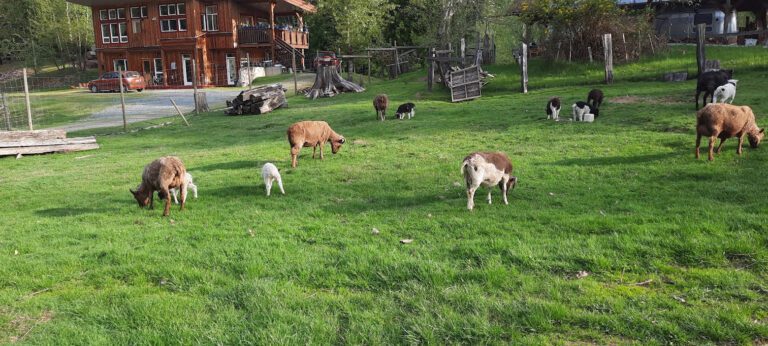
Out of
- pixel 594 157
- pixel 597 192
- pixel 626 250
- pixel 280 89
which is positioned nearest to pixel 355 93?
pixel 280 89

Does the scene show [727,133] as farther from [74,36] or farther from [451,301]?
[74,36]

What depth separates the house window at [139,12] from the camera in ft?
162

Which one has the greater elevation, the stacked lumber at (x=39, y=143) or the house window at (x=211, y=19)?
the house window at (x=211, y=19)

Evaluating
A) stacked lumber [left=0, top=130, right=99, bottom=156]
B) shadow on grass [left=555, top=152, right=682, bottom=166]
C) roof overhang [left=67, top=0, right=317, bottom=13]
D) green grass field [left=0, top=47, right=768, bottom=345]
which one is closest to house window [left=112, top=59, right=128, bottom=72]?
roof overhang [left=67, top=0, right=317, bottom=13]

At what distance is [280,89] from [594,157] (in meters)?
19.1

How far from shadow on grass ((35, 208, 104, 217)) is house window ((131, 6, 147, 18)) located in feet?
146

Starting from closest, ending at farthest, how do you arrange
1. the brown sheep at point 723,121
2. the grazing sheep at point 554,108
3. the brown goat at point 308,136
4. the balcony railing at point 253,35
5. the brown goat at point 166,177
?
the brown goat at point 166,177, the brown sheep at point 723,121, the brown goat at point 308,136, the grazing sheep at point 554,108, the balcony railing at point 253,35

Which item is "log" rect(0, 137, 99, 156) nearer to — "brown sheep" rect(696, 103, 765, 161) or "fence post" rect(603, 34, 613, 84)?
"brown sheep" rect(696, 103, 765, 161)

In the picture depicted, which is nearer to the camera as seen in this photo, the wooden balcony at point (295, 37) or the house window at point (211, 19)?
the house window at point (211, 19)

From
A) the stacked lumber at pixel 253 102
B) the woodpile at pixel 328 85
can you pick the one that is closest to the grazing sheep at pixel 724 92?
the stacked lumber at pixel 253 102

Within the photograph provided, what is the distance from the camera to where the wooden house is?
158 ft

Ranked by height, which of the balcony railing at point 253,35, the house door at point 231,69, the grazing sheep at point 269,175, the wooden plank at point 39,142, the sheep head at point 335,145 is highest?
the balcony railing at point 253,35

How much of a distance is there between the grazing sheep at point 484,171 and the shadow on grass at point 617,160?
3.32 meters

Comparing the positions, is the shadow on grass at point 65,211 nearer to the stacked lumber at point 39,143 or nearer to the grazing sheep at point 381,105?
the stacked lumber at point 39,143
